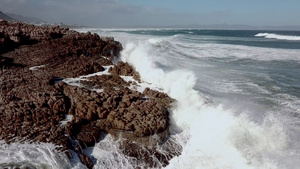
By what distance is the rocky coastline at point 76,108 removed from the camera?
485cm

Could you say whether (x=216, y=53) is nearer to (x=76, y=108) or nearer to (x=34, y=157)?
(x=76, y=108)

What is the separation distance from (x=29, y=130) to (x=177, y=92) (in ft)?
12.7

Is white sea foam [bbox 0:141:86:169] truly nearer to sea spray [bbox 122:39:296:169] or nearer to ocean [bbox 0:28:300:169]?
ocean [bbox 0:28:300:169]

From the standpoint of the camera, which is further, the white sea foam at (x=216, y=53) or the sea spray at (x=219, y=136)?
the white sea foam at (x=216, y=53)

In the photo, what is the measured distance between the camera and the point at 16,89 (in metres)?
6.07

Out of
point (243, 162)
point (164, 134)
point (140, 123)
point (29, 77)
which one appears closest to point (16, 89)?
point (29, 77)

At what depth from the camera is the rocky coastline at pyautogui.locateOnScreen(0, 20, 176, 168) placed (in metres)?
4.85

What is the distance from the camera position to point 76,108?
5.57 meters

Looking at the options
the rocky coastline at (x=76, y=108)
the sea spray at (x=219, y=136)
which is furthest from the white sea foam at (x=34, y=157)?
the sea spray at (x=219, y=136)

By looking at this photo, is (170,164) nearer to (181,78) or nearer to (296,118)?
(181,78)

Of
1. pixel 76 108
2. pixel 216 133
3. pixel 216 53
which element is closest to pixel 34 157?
pixel 76 108

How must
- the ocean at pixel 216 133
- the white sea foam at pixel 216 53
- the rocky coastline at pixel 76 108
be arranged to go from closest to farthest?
the ocean at pixel 216 133
the rocky coastline at pixel 76 108
the white sea foam at pixel 216 53

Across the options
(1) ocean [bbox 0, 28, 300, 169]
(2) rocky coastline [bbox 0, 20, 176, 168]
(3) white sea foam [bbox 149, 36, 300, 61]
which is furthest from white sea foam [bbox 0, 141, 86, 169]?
(3) white sea foam [bbox 149, 36, 300, 61]

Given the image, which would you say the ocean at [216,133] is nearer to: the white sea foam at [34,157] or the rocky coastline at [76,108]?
the white sea foam at [34,157]
